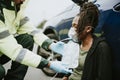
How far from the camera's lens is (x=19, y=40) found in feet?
14.8

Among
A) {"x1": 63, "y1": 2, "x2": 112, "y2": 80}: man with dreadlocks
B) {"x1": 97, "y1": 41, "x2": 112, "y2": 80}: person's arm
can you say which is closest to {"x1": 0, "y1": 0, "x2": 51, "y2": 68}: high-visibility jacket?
{"x1": 63, "y1": 2, "x2": 112, "y2": 80}: man with dreadlocks

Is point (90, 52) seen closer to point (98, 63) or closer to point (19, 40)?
point (98, 63)

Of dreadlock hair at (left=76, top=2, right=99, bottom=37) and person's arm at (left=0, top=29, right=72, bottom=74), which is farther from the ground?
dreadlock hair at (left=76, top=2, right=99, bottom=37)

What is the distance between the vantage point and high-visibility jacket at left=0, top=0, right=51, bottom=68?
12.2 feet

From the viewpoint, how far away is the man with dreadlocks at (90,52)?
11.1 ft

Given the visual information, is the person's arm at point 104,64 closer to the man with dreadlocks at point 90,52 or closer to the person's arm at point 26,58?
the man with dreadlocks at point 90,52

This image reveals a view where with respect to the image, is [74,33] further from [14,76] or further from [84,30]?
[14,76]

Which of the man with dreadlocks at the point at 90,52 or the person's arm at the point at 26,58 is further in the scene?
the person's arm at the point at 26,58

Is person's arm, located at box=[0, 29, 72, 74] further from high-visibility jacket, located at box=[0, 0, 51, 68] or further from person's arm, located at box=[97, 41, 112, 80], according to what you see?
person's arm, located at box=[97, 41, 112, 80]

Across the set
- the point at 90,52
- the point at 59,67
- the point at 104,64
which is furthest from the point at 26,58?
the point at 104,64

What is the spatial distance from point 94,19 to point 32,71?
348 centimetres

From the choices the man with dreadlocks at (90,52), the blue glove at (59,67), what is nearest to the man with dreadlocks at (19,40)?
→ the blue glove at (59,67)

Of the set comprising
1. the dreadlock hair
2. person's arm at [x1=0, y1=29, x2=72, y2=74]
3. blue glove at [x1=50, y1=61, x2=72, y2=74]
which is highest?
the dreadlock hair

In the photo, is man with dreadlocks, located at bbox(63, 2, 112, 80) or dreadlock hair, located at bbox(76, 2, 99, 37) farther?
dreadlock hair, located at bbox(76, 2, 99, 37)
